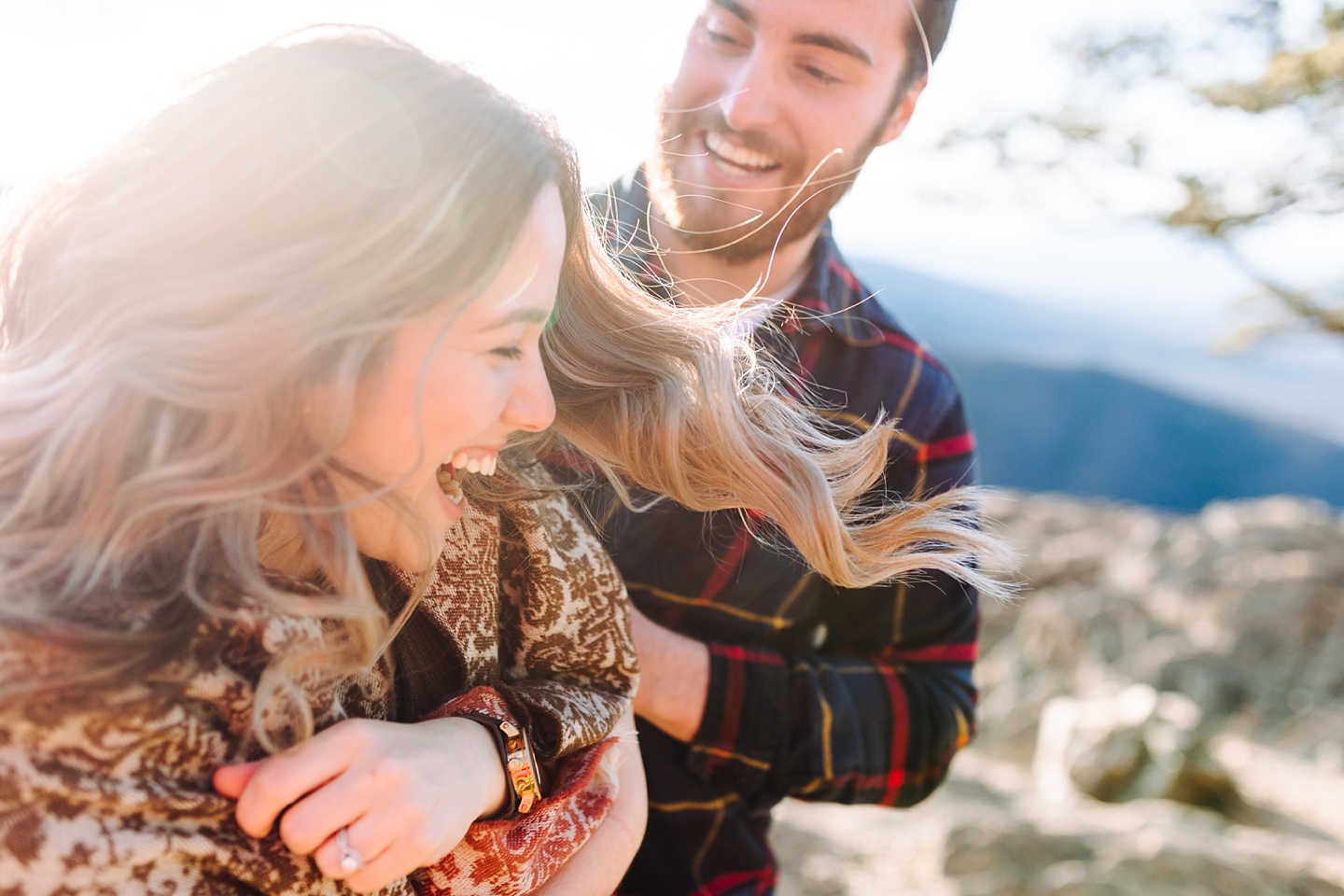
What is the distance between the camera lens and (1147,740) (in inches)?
193

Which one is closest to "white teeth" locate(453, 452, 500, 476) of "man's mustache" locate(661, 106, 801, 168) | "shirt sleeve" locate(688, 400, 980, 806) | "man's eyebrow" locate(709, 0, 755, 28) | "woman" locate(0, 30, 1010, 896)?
"woman" locate(0, 30, 1010, 896)

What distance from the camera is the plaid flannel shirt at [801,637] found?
2018 mm

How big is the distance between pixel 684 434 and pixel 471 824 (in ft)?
2.06

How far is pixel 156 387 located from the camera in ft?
3.43

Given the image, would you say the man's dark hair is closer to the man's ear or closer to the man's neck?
the man's ear

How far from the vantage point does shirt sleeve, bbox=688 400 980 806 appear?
200cm

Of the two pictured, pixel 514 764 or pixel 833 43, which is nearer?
pixel 514 764

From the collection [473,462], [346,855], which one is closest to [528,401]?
[473,462]

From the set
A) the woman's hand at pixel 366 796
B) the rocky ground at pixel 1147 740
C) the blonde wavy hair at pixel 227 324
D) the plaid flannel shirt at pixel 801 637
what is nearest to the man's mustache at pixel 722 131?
the plaid flannel shirt at pixel 801 637

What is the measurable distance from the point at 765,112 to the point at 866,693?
119 centimetres

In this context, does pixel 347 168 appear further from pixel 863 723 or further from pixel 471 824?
pixel 863 723

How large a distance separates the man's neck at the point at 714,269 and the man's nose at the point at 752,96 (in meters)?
0.25

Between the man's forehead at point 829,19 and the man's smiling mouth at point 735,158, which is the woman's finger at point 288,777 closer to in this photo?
the man's smiling mouth at point 735,158

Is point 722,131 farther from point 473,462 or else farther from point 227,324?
point 227,324
